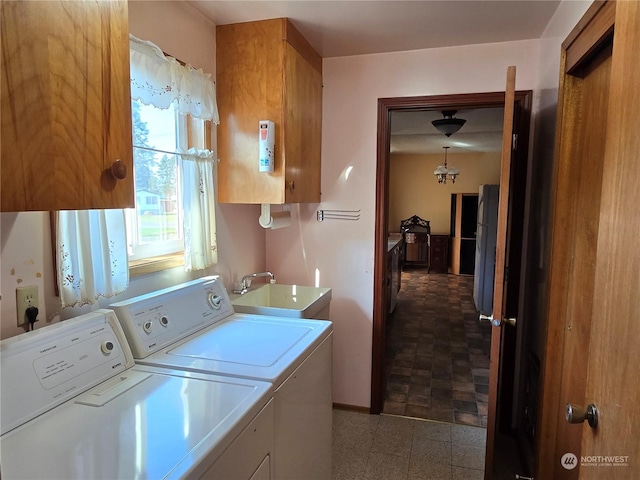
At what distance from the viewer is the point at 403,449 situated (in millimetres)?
2381

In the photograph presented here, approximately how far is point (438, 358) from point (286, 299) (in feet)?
6.61

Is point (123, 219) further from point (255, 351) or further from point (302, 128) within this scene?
point (302, 128)

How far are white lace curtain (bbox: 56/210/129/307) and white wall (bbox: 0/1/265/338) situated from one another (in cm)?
5

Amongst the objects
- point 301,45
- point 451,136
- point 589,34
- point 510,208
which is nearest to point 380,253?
point 510,208

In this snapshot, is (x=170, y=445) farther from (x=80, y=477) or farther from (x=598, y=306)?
(x=598, y=306)

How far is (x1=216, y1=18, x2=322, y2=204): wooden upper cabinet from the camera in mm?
2053

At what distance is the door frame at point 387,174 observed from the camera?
2365mm

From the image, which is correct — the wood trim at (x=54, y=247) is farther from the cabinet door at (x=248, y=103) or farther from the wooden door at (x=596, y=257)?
the wooden door at (x=596, y=257)

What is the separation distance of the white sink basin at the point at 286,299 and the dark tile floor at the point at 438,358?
1.06 meters

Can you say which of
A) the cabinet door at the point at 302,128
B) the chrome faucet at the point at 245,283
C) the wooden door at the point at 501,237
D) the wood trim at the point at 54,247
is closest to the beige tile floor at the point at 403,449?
the wooden door at the point at 501,237

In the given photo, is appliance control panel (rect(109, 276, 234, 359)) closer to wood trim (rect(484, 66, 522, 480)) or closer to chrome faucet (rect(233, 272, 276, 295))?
chrome faucet (rect(233, 272, 276, 295))

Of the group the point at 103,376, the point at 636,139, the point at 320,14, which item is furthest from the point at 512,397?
the point at 320,14

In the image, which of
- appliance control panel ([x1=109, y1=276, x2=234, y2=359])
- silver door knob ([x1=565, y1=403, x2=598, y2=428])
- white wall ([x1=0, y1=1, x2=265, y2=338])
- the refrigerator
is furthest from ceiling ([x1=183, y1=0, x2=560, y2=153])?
the refrigerator

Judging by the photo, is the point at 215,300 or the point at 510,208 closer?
the point at 215,300
